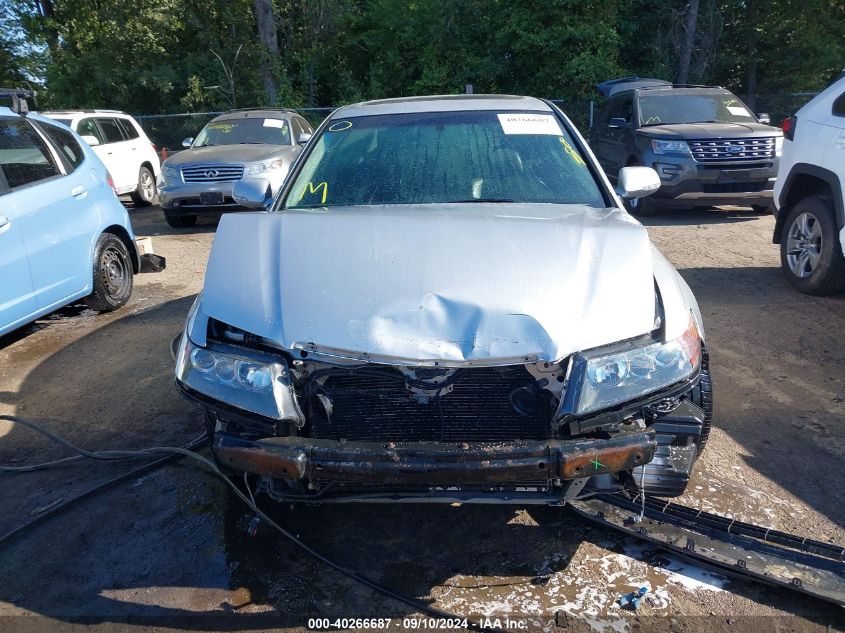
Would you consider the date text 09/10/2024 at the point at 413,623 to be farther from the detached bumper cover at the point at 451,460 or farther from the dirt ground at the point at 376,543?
the detached bumper cover at the point at 451,460

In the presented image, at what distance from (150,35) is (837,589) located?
26.4 m

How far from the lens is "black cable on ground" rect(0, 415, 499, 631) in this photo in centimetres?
268

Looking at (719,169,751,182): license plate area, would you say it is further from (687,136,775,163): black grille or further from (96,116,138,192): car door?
(96,116,138,192): car door

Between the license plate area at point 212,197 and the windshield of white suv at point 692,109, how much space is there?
6.41 meters

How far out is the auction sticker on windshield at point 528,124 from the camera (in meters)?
4.05

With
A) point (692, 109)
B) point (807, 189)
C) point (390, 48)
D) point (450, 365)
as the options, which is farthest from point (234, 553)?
point (390, 48)

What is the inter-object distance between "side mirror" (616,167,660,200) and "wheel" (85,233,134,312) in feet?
15.0

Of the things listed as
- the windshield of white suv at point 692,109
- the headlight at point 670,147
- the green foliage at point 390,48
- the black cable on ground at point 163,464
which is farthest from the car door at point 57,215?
the green foliage at point 390,48

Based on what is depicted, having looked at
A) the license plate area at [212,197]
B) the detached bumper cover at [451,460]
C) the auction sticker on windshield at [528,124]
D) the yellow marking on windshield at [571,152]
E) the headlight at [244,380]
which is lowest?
the license plate area at [212,197]

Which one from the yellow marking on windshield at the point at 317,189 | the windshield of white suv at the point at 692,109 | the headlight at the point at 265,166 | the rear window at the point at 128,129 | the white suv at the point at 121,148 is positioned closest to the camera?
the yellow marking on windshield at the point at 317,189

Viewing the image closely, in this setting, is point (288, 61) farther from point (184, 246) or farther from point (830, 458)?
point (830, 458)

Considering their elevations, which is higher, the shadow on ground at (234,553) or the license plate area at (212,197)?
the license plate area at (212,197)

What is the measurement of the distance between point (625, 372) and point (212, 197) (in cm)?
858

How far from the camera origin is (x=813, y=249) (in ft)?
20.4
